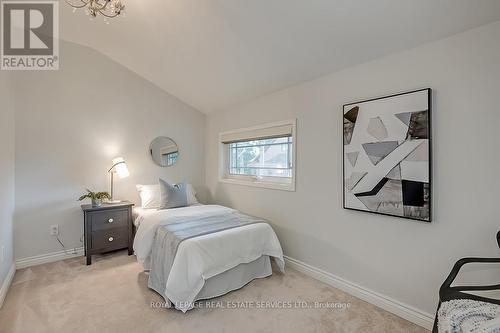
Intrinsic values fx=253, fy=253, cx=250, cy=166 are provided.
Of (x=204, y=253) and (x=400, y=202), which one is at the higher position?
(x=400, y=202)

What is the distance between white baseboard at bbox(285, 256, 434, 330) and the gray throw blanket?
77 cm

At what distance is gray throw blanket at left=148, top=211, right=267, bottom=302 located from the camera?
2.25 m

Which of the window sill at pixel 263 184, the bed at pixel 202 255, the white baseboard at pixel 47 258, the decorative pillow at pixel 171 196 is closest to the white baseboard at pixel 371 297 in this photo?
the bed at pixel 202 255

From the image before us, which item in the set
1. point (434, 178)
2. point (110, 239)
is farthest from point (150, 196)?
point (434, 178)

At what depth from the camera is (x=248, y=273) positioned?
2588 mm

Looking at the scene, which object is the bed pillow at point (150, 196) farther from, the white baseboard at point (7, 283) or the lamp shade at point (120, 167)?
the white baseboard at point (7, 283)

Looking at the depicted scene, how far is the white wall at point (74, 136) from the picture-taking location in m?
3.03

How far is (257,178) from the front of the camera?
12.0 feet

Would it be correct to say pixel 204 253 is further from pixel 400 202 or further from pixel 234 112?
pixel 234 112

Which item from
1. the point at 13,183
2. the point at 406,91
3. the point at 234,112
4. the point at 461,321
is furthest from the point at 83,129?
the point at 461,321

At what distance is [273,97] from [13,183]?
10.5ft

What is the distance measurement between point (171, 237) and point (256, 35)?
6.71 feet

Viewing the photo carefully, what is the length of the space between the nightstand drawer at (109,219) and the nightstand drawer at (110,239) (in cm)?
6

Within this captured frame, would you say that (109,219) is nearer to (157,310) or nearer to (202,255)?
(157,310)
